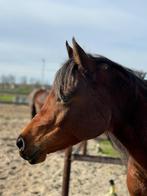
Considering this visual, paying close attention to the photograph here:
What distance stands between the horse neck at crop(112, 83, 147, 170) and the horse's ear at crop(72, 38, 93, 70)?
41cm

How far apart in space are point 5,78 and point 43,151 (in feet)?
258

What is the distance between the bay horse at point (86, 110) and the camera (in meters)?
3.13

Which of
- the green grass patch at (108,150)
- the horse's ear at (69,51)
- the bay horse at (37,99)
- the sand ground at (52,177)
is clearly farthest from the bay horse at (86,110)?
the bay horse at (37,99)

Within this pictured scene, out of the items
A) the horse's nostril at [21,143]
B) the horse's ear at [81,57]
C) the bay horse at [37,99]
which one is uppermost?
the horse's ear at [81,57]

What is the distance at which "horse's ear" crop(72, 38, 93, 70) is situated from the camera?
10.3 feet

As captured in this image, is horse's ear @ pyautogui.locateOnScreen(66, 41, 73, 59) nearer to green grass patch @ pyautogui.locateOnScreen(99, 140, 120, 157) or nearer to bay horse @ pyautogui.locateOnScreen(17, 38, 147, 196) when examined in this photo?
bay horse @ pyautogui.locateOnScreen(17, 38, 147, 196)

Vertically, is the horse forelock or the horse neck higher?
the horse forelock

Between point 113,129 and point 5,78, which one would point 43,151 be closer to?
point 113,129

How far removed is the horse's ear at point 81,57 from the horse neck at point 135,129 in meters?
0.41

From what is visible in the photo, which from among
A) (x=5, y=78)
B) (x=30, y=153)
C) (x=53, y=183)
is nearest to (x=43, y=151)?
(x=30, y=153)

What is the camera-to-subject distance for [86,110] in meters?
3.17

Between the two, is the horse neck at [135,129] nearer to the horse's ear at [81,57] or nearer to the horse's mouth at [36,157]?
the horse's ear at [81,57]

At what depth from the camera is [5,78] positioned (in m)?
81.0

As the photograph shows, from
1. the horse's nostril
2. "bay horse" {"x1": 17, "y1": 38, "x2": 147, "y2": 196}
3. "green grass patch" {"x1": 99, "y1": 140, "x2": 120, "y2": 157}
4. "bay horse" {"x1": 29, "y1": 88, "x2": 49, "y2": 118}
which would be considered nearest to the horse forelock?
"bay horse" {"x1": 17, "y1": 38, "x2": 147, "y2": 196}
